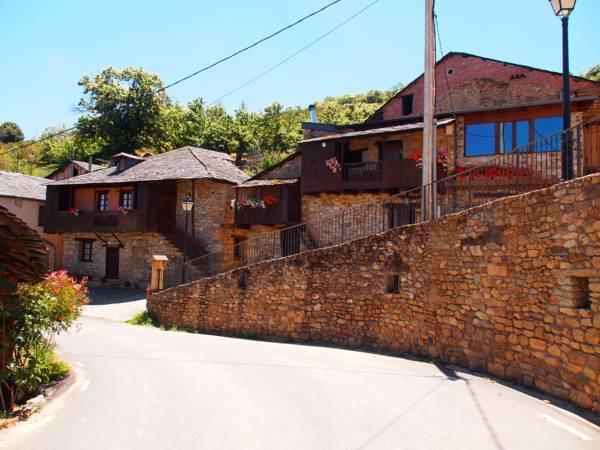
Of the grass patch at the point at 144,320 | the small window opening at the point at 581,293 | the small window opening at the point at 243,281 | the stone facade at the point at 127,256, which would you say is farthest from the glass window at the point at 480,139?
the stone facade at the point at 127,256

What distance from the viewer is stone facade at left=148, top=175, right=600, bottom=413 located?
7.20 m

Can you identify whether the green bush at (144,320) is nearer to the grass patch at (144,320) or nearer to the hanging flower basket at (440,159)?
the grass patch at (144,320)

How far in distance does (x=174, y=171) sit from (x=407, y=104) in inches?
519

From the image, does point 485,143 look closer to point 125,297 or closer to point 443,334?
point 443,334

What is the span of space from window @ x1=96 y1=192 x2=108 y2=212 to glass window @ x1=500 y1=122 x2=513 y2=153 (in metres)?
22.5

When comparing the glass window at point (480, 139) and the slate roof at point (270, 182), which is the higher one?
the glass window at point (480, 139)

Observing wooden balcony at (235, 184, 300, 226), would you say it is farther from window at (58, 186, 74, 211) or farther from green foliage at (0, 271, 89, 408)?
green foliage at (0, 271, 89, 408)

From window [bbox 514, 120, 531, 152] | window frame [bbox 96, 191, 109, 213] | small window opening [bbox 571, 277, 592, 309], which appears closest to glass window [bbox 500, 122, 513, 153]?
window [bbox 514, 120, 531, 152]

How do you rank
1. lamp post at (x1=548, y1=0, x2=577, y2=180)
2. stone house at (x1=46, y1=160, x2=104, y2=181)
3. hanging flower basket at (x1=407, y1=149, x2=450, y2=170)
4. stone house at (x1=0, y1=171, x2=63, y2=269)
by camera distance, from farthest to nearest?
stone house at (x1=46, y1=160, x2=104, y2=181) → stone house at (x1=0, y1=171, x2=63, y2=269) → hanging flower basket at (x1=407, y1=149, x2=450, y2=170) → lamp post at (x1=548, y1=0, x2=577, y2=180)

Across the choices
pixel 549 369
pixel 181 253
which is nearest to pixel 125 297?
pixel 181 253

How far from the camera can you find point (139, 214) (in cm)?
2661

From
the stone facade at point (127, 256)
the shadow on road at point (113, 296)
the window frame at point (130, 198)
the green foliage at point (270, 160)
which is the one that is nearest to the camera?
the shadow on road at point (113, 296)

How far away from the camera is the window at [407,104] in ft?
79.6

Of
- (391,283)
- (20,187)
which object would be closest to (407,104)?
(391,283)
